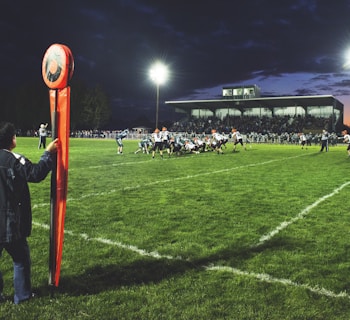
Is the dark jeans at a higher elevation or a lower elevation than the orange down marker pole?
lower

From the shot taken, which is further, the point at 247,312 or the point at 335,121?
the point at 335,121

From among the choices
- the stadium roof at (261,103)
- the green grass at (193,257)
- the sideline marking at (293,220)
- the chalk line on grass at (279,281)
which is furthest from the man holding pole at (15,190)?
the stadium roof at (261,103)

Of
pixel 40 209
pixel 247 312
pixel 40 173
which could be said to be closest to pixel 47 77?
pixel 40 173

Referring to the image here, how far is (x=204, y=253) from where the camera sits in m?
4.89

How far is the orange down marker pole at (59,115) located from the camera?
3.38 m

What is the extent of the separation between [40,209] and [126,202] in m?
1.83

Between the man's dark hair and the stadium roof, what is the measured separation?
60.2 meters

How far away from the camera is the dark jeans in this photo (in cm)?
335

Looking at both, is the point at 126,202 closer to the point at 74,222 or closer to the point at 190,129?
the point at 74,222

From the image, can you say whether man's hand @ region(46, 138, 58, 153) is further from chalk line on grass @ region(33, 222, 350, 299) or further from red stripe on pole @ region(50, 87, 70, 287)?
chalk line on grass @ region(33, 222, 350, 299)

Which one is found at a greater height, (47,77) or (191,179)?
(47,77)

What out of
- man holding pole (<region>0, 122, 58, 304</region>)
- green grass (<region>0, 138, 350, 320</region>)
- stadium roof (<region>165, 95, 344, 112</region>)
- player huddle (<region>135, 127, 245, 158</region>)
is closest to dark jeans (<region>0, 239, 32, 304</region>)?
man holding pole (<region>0, 122, 58, 304</region>)

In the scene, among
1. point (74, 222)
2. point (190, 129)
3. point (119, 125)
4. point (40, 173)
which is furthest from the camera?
point (119, 125)

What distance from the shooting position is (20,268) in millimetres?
3408
